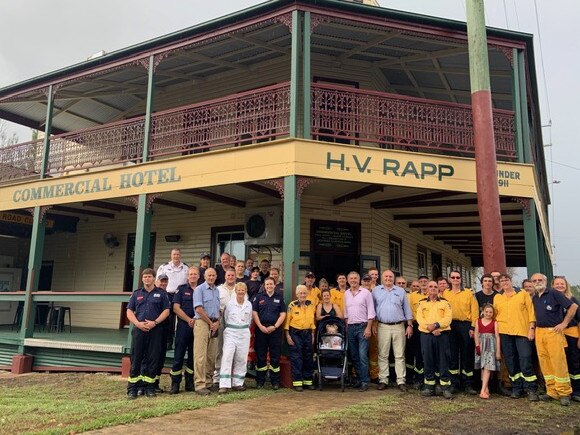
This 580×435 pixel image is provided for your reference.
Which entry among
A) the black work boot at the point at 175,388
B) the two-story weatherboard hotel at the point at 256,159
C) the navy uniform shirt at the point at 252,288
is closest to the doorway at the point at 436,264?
the two-story weatherboard hotel at the point at 256,159

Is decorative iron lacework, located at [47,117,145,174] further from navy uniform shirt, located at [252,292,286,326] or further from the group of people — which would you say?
navy uniform shirt, located at [252,292,286,326]

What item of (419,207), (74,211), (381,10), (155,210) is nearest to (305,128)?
(381,10)

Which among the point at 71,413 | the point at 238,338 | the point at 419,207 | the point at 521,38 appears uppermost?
the point at 521,38

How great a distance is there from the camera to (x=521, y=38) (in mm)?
10164

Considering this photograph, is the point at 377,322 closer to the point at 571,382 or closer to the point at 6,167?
the point at 571,382

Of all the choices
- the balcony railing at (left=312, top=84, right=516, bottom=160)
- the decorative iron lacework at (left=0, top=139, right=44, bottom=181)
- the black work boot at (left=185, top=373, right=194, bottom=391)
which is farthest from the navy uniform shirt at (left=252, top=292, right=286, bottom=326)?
the decorative iron lacework at (left=0, top=139, right=44, bottom=181)

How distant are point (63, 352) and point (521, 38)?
449 inches

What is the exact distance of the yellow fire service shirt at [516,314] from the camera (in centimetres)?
699

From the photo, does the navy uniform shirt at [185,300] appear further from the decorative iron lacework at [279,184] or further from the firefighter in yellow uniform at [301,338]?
the decorative iron lacework at [279,184]

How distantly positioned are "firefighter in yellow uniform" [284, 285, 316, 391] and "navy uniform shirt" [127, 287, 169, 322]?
1890 mm

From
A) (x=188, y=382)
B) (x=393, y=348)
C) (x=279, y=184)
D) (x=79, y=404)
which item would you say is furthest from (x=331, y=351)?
(x=79, y=404)

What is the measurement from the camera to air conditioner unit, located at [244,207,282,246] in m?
11.8

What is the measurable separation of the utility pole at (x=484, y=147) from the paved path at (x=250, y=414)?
319 cm

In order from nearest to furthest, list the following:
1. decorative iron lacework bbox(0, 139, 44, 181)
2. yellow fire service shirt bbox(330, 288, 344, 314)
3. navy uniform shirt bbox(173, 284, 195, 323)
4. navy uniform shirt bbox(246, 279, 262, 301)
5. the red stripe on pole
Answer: navy uniform shirt bbox(173, 284, 195, 323) → navy uniform shirt bbox(246, 279, 262, 301) → yellow fire service shirt bbox(330, 288, 344, 314) → the red stripe on pole → decorative iron lacework bbox(0, 139, 44, 181)
